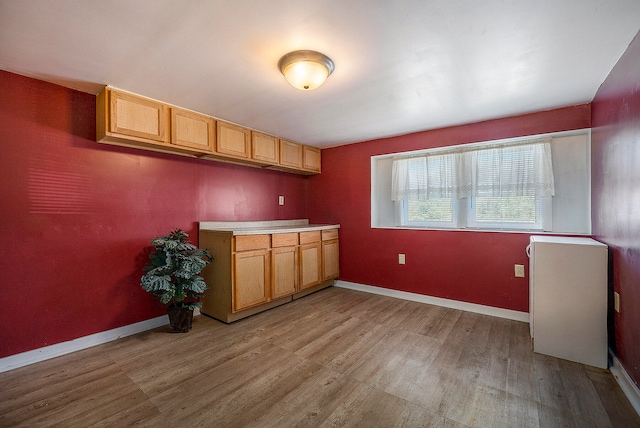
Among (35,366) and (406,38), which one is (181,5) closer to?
(406,38)

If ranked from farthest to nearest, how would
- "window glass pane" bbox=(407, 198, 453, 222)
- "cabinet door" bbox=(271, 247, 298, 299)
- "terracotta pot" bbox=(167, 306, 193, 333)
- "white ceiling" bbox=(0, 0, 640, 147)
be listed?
1. "window glass pane" bbox=(407, 198, 453, 222)
2. "cabinet door" bbox=(271, 247, 298, 299)
3. "terracotta pot" bbox=(167, 306, 193, 333)
4. "white ceiling" bbox=(0, 0, 640, 147)

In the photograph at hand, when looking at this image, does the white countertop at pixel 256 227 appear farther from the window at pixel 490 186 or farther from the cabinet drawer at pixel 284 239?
the window at pixel 490 186

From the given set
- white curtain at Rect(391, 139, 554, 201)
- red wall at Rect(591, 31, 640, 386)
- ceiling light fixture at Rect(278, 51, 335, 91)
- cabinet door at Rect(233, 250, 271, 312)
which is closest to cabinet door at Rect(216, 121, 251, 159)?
cabinet door at Rect(233, 250, 271, 312)

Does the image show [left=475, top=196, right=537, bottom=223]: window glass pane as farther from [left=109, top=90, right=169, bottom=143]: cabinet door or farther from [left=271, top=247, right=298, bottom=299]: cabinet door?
[left=109, top=90, right=169, bottom=143]: cabinet door

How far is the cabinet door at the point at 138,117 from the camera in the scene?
2.20m

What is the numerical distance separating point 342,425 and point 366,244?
2.64m

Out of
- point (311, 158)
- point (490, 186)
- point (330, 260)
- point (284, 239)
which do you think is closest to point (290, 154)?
point (311, 158)

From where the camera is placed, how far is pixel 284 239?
3.28 m

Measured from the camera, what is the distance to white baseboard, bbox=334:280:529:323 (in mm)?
2822

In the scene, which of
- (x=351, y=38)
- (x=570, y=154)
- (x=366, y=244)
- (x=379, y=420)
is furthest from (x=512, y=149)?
(x=379, y=420)

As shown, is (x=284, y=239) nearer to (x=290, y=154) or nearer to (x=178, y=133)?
(x=290, y=154)

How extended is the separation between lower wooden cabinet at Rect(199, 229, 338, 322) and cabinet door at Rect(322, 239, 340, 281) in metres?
0.24

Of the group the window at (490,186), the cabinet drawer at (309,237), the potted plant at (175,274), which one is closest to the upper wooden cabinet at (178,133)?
the potted plant at (175,274)

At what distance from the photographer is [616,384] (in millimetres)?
1745
